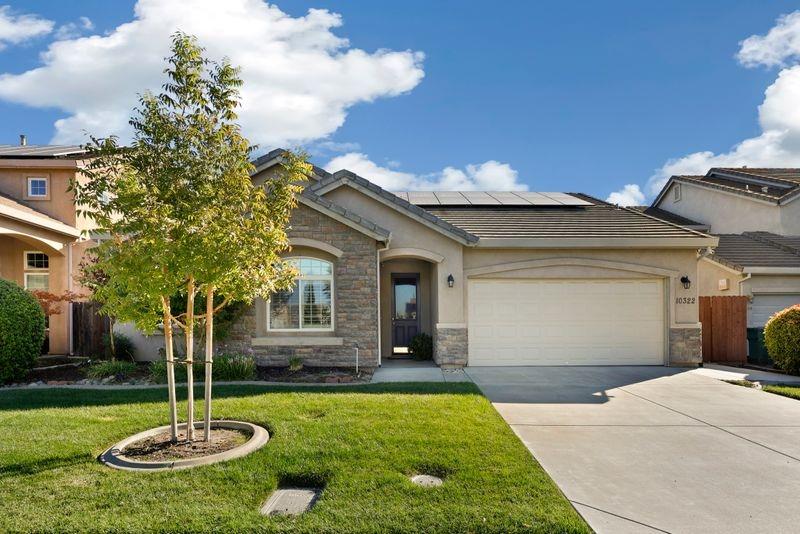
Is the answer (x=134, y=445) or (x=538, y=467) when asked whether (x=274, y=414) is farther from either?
(x=538, y=467)

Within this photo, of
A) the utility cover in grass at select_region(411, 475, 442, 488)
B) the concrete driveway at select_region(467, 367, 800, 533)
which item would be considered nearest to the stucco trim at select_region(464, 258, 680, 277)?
the concrete driveway at select_region(467, 367, 800, 533)

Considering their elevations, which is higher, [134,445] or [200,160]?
[200,160]

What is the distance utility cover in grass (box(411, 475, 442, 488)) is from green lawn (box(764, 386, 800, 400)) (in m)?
7.95

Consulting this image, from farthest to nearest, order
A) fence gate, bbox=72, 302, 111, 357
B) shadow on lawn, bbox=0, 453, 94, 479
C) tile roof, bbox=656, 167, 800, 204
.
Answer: tile roof, bbox=656, 167, 800, 204
fence gate, bbox=72, 302, 111, 357
shadow on lawn, bbox=0, 453, 94, 479

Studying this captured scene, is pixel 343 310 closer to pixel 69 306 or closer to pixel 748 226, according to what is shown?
pixel 69 306

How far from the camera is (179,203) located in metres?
5.56

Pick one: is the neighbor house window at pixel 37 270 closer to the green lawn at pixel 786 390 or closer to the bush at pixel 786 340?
the green lawn at pixel 786 390

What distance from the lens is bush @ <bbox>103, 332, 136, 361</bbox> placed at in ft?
39.6

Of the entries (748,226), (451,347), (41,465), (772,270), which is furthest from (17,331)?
(748,226)

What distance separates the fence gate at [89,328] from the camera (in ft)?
41.9

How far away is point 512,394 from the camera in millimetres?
8961

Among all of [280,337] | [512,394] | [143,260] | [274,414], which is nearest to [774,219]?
[512,394]

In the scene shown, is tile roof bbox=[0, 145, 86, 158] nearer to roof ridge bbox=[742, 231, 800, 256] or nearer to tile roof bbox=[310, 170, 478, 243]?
tile roof bbox=[310, 170, 478, 243]

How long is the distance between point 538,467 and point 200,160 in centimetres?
520
